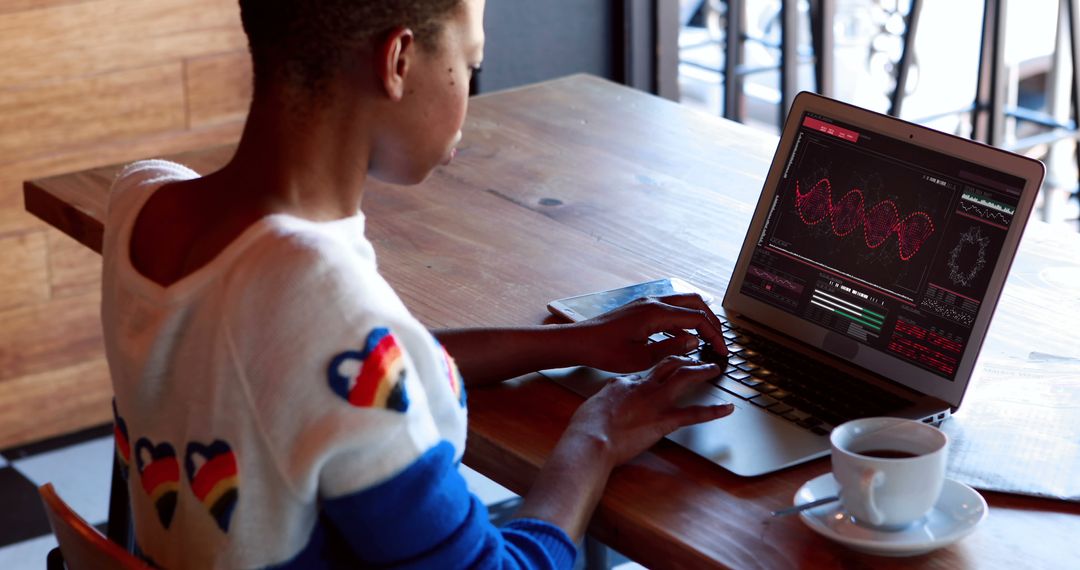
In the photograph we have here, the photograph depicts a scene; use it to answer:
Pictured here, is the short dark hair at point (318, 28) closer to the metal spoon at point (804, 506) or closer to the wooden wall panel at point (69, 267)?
the metal spoon at point (804, 506)

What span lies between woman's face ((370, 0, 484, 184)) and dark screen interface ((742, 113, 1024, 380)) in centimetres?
44

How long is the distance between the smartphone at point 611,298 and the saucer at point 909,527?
0.39 meters

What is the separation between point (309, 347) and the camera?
33.6 inches

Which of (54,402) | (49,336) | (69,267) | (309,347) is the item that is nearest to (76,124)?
(69,267)

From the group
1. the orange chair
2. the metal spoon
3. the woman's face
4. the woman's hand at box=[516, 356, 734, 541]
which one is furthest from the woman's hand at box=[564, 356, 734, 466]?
the orange chair

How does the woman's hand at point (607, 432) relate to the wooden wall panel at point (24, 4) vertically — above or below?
above

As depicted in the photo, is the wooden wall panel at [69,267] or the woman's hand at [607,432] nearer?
the woman's hand at [607,432]

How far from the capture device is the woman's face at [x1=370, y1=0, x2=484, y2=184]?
0.96 m

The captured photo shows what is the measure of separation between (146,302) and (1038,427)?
73 cm

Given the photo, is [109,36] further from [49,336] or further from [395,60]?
[395,60]

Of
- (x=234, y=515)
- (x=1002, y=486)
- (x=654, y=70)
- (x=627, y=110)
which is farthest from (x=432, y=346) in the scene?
(x=654, y=70)

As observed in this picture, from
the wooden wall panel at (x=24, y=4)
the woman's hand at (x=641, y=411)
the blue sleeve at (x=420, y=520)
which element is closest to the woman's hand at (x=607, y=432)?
the woman's hand at (x=641, y=411)

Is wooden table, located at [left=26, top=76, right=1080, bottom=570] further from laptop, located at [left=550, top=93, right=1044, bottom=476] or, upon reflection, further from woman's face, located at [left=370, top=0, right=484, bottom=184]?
woman's face, located at [left=370, top=0, right=484, bottom=184]

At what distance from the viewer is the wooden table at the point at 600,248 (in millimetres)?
983
